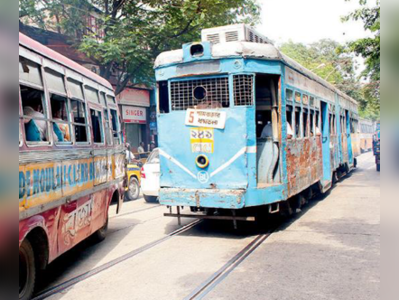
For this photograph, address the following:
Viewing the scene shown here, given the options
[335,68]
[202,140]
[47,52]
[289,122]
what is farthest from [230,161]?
[335,68]

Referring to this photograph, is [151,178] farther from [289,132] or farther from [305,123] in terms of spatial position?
[289,132]

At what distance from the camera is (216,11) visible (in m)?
16.3

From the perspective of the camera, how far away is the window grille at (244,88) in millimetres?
6820

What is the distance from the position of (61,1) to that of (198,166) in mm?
11882

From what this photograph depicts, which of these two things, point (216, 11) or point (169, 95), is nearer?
point (169, 95)

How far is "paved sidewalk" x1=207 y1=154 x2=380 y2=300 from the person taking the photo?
4422mm

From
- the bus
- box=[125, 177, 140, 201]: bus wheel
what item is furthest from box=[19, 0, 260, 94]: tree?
the bus

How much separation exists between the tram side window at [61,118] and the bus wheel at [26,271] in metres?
→ 1.42

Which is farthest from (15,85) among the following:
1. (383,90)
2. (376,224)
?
(376,224)

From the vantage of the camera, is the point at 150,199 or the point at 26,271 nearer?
the point at 26,271

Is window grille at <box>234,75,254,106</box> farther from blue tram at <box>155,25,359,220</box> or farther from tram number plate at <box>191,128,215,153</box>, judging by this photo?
tram number plate at <box>191,128,215,153</box>

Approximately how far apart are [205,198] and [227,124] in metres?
1.34

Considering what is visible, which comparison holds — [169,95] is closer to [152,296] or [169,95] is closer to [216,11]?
[152,296]

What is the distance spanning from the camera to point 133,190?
43.4ft
